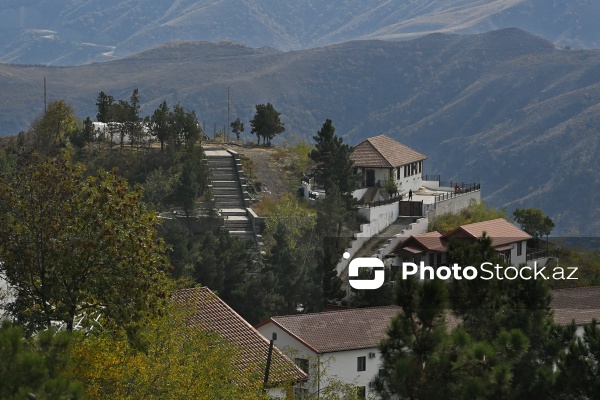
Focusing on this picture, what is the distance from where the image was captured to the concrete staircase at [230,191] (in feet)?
246

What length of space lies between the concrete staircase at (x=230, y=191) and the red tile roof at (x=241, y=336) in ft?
88.1

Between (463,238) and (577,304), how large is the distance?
1347 cm

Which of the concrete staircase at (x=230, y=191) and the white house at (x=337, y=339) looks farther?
the concrete staircase at (x=230, y=191)

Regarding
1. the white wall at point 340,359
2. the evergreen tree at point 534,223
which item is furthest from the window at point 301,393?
the evergreen tree at point 534,223

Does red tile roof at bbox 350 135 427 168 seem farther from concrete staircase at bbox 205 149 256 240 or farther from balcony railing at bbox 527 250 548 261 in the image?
balcony railing at bbox 527 250 548 261

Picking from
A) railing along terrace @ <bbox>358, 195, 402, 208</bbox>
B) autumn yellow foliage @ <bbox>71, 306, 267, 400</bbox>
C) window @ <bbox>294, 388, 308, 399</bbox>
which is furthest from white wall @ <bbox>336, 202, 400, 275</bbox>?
autumn yellow foliage @ <bbox>71, 306, 267, 400</bbox>

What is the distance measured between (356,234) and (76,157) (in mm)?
16154

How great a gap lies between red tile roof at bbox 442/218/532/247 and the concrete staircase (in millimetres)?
10419

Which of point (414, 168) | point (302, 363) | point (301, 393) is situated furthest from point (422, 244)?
point (301, 393)

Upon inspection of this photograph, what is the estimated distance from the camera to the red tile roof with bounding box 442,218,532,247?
70312 millimetres

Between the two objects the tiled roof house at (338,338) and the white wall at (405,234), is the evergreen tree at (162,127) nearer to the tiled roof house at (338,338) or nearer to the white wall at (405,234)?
the white wall at (405,234)

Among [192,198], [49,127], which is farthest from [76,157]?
[192,198]

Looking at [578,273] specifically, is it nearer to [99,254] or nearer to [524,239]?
[524,239]

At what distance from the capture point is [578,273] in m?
71.2
